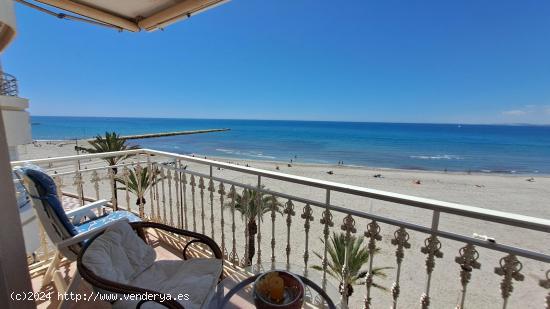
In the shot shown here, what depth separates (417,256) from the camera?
6492 millimetres

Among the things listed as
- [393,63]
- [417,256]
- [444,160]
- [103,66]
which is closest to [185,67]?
[103,66]

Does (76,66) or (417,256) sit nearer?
(417,256)

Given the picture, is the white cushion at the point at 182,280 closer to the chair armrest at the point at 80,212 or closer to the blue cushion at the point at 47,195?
the blue cushion at the point at 47,195

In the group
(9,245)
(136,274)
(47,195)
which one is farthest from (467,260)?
(47,195)

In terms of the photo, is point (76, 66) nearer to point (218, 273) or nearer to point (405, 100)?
point (218, 273)

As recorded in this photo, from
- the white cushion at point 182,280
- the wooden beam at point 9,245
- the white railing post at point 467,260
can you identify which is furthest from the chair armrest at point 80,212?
the white railing post at point 467,260

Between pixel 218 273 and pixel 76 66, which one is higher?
pixel 76 66

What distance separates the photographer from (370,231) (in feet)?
4.63

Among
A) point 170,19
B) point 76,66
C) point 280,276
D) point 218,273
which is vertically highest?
point 76,66

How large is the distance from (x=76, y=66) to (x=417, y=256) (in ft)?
172

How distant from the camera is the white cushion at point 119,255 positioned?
Result: 4.66 ft

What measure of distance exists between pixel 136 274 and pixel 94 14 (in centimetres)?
204

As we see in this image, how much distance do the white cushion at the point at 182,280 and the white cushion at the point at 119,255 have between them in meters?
0.07

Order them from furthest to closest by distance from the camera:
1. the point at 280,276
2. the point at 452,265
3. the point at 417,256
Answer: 1. the point at 417,256
2. the point at 452,265
3. the point at 280,276
